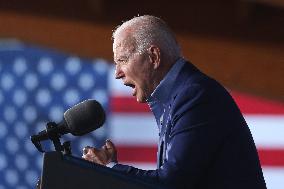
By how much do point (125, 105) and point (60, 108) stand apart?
0.50 m

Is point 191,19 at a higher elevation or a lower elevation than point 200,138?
higher

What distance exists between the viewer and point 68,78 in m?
7.92

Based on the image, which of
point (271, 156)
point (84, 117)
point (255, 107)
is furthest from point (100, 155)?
point (255, 107)

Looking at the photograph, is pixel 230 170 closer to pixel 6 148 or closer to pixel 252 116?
pixel 252 116

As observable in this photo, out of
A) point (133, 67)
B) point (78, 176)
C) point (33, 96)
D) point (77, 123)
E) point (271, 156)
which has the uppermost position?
point (33, 96)

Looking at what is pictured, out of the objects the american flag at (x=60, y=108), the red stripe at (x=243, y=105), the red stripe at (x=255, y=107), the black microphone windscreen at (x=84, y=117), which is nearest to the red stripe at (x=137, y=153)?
the american flag at (x=60, y=108)

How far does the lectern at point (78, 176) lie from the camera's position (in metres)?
1.98

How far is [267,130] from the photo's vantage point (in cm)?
723

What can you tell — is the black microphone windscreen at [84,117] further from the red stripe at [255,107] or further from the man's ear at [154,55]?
the red stripe at [255,107]

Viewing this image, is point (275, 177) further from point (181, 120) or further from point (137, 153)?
point (181, 120)

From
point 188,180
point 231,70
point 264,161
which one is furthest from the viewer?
point 264,161

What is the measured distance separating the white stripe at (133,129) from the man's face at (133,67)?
5.23 meters

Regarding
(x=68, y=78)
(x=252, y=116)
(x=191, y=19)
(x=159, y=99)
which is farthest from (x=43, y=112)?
(x=159, y=99)

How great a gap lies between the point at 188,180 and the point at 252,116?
5280 mm
